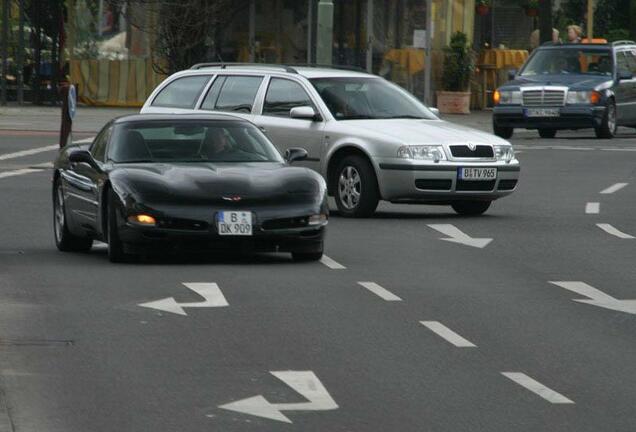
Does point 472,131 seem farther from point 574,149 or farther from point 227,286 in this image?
point 574,149

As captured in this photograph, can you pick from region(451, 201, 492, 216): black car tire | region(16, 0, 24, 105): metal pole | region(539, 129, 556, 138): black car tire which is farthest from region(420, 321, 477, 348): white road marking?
region(16, 0, 24, 105): metal pole

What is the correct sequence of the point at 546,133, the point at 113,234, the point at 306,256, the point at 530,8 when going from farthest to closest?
1. the point at 530,8
2. the point at 546,133
3. the point at 306,256
4. the point at 113,234

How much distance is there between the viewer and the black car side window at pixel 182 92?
22.5m

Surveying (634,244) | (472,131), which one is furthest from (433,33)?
(634,244)

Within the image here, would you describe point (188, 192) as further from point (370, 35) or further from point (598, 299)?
point (370, 35)

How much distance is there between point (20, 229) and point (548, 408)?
34.0ft

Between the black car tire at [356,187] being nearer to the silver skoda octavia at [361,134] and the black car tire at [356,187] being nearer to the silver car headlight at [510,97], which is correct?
the silver skoda octavia at [361,134]

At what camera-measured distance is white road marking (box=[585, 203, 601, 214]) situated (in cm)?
2117

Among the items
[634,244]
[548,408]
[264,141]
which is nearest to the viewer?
[548,408]

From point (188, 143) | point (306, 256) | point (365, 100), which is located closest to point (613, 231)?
point (365, 100)

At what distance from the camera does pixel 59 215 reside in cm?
1673

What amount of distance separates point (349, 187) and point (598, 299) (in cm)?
715

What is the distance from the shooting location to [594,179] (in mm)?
26828

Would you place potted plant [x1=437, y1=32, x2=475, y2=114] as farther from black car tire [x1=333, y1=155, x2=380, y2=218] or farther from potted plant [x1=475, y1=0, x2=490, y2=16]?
black car tire [x1=333, y1=155, x2=380, y2=218]
